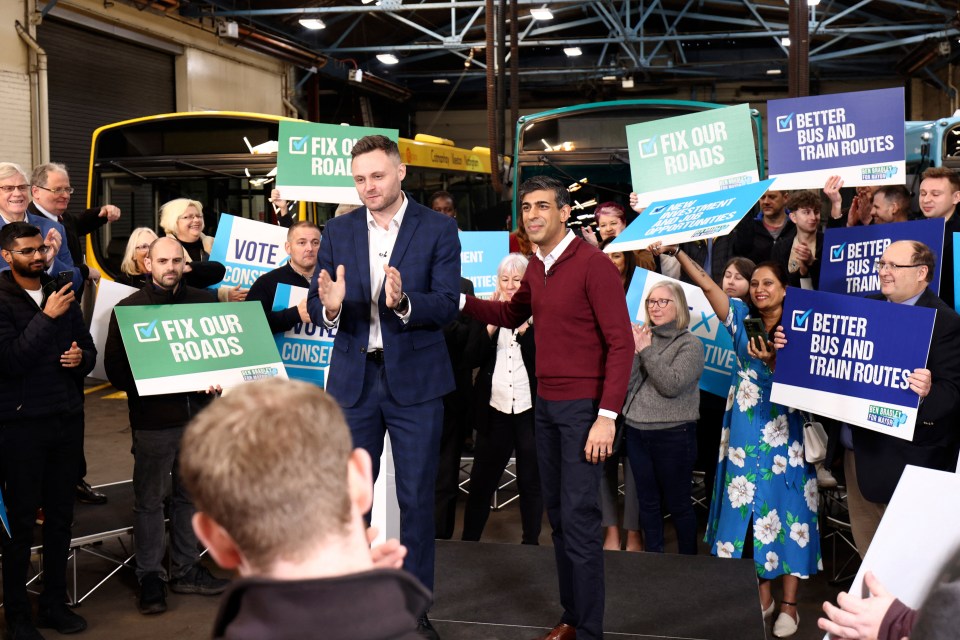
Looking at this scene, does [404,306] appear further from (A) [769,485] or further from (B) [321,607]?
(B) [321,607]

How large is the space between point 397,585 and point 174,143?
346 inches

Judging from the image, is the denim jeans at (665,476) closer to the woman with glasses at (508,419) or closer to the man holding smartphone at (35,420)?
the woman with glasses at (508,419)

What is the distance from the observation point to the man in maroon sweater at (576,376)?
3.72 meters

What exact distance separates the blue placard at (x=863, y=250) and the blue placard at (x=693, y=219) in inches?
29.2

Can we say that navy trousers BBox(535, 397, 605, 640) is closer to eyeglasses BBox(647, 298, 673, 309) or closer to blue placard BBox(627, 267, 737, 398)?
eyeglasses BBox(647, 298, 673, 309)

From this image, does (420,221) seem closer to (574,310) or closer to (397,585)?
(574,310)

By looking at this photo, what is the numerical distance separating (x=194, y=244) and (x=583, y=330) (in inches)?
147

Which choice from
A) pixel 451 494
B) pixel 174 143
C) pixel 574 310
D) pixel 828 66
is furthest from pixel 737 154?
pixel 828 66

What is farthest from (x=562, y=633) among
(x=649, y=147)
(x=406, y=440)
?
(x=649, y=147)

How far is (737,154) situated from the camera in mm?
5289

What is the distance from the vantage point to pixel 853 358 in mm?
4258

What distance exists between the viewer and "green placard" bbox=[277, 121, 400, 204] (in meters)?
5.95

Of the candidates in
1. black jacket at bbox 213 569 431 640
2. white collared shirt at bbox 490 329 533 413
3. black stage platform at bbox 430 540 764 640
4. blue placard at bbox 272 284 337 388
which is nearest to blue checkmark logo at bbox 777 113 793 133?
white collared shirt at bbox 490 329 533 413

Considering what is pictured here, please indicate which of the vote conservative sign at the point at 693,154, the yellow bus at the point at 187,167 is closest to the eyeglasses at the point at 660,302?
the vote conservative sign at the point at 693,154
